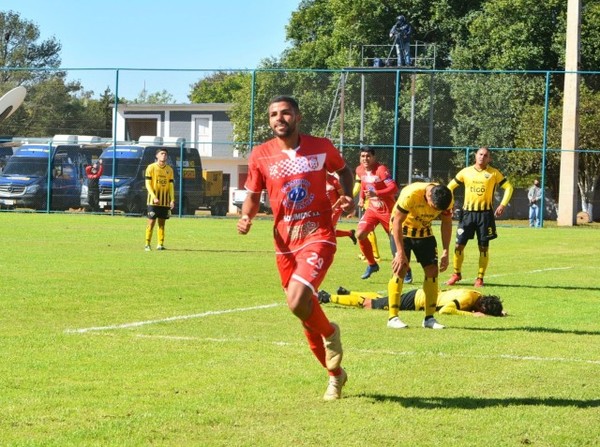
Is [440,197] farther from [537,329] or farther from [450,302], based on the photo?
[450,302]

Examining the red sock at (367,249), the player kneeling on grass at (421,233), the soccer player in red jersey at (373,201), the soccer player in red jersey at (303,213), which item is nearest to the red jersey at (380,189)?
the soccer player in red jersey at (373,201)

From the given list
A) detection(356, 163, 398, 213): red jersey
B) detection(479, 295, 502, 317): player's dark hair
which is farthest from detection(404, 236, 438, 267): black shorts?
detection(356, 163, 398, 213): red jersey

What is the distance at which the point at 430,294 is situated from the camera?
12.2m

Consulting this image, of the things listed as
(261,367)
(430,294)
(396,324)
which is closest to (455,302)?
(430,294)

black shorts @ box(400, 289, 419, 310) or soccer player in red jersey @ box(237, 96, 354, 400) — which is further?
black shorts @ box(400, 289, 419, 310)

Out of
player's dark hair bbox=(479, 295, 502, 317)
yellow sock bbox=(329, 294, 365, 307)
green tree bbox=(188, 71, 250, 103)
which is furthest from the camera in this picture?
green tree bbox=(188, 71, 250, 103)

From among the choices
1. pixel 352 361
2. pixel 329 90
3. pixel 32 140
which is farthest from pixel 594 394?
pixel 32 140

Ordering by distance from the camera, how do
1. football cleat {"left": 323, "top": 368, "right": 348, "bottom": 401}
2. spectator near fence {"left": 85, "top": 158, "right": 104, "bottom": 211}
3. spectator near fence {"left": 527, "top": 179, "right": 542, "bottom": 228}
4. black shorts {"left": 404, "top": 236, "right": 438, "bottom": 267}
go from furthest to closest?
1. spectator near fence {"left": 85, "top": 158, "right": 104, "bottom": 211}
2. spectator near fence {"left": 527, "top": 179, "right": 542, "bottom": 228}
3. black shorts {"left": 404, "top": 236, "right": 438, "bottom": 267}
4. football cleat {"left": 323, "top": 368, "right": 348, "bottom": 401}

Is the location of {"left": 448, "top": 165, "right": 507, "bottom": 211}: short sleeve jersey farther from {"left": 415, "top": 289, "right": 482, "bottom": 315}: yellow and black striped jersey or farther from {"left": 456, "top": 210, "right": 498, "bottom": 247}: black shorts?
{"left": 415, "top": 289, "right": 482, "bottom": 315}: yellow and black striped jersey

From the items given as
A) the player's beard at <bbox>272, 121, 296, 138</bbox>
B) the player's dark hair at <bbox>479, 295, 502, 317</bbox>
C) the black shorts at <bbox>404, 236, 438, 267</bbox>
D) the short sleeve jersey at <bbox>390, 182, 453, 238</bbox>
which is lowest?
the player's dark hair at <bbox>479, 295, 502, 317</bbox>

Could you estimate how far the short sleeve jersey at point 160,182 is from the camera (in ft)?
81.1

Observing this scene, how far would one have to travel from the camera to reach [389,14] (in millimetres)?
65062

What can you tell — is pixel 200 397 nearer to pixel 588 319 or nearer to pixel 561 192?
pixel 588 319

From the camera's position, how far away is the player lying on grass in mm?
13547
